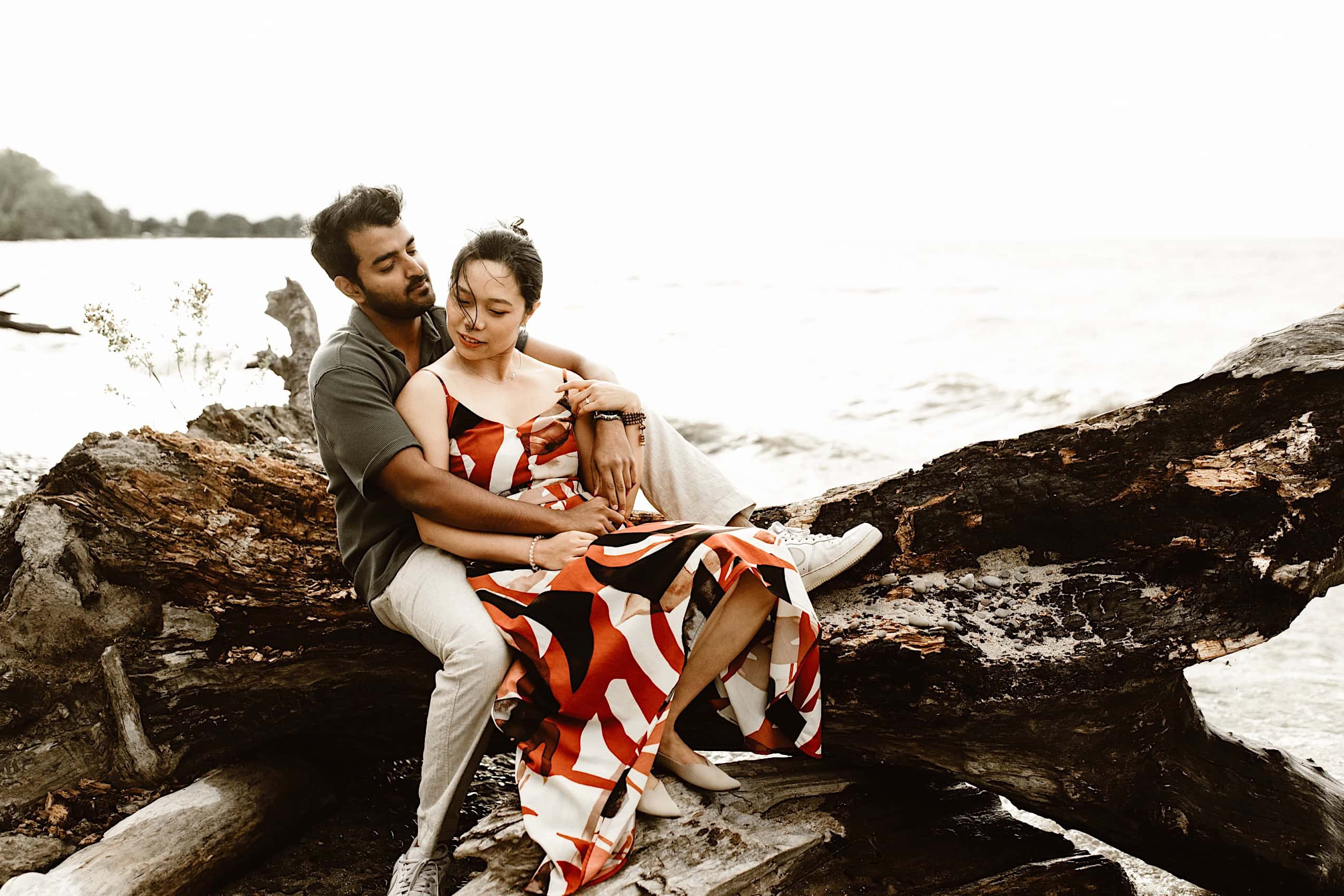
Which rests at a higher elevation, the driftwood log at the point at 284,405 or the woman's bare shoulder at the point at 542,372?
the woman's bare shoulder at the point at 542,372

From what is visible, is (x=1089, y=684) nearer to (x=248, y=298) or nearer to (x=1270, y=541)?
(x=1270, y=541)

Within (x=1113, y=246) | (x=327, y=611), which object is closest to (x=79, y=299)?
(x=327, y=611)

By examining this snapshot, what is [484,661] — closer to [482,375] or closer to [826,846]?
[482,375]

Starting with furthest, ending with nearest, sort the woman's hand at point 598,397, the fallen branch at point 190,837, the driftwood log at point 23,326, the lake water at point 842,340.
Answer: the driftwood log at point 23,326 < the lake water at point 842,340 < the woman's hand at point 598,397 < the fallen branch at point 190,837

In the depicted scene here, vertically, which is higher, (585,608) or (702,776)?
(585,608)

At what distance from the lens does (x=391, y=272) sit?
10.7ft

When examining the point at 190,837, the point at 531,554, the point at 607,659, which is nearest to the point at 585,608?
the point at 607,659

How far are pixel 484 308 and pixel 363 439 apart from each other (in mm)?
539

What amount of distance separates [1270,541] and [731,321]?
22.4m

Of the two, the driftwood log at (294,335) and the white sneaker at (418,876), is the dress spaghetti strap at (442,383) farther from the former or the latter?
the driftwood log at (294,335)

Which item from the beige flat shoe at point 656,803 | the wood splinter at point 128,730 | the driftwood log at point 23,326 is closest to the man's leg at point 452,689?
the beige flat shoe at point 656,803

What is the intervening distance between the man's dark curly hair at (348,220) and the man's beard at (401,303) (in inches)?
4.0

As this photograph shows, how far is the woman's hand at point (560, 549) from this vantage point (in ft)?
9.24

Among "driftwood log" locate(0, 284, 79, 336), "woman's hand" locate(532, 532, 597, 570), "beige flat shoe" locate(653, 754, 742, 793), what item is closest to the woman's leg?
"beige flat shoe" locate(653, 754, 742, 793)
